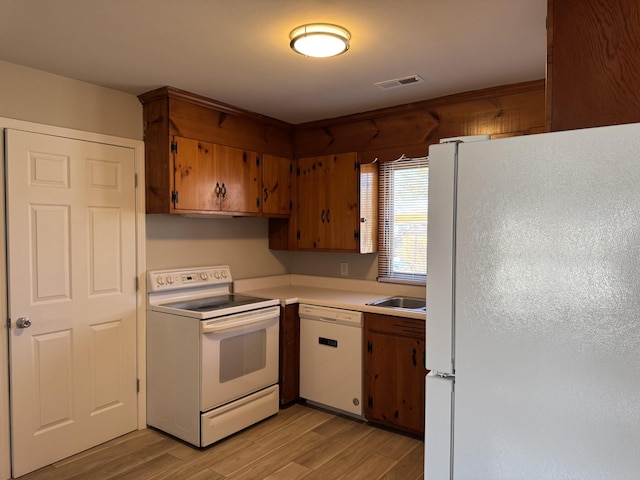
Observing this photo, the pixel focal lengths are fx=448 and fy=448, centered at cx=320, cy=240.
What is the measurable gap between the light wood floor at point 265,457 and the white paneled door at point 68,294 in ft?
0.62

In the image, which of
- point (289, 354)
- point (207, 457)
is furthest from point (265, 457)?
point (289, 354)

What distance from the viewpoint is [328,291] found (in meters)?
3.95

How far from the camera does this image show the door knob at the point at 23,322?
258 cm

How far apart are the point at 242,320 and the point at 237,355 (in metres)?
0.25

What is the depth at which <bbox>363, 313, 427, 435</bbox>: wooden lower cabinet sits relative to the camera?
2988 mm

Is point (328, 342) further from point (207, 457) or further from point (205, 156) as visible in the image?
point (205, 156)

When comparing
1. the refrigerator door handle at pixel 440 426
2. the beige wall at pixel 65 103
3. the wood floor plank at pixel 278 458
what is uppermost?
the beige wall at pixel 65 103

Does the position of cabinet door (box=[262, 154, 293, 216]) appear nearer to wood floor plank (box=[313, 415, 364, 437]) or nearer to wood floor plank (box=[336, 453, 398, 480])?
wood floor plank (box=[313, 415, 364, 437])

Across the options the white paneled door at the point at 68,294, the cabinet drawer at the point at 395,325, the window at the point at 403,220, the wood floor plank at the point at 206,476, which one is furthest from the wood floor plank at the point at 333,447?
the white paneled door at the point at 68,294

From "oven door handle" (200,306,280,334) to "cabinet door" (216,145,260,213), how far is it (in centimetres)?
82

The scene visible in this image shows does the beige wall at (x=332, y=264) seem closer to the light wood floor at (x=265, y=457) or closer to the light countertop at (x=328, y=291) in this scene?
the light countertop at (x=328, y=291)

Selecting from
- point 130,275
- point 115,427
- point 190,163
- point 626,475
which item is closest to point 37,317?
point 130,275

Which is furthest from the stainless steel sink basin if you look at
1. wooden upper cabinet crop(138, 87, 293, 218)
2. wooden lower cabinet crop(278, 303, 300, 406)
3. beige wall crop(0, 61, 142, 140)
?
beige wall crop(0, 61, 142, 140)

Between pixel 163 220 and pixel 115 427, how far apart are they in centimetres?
147
